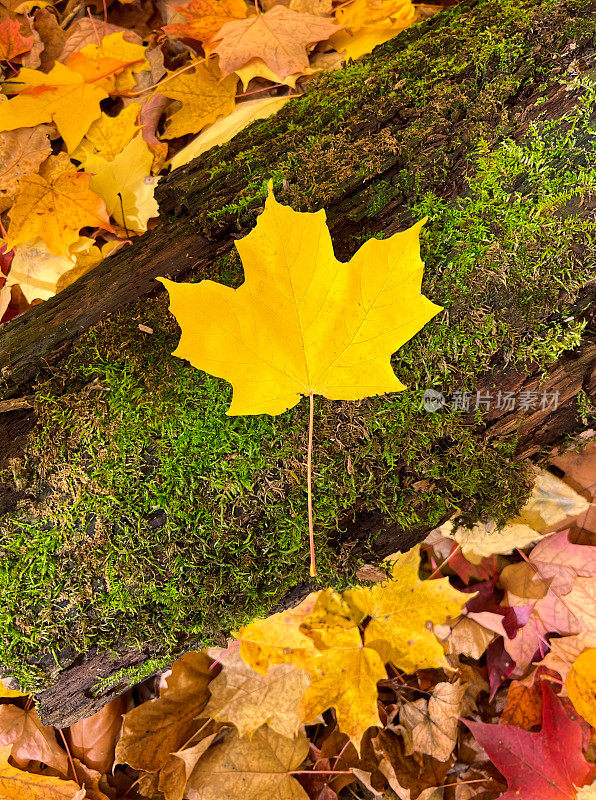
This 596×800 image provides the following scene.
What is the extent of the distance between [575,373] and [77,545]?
1.24 meters

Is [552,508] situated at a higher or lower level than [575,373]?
lower

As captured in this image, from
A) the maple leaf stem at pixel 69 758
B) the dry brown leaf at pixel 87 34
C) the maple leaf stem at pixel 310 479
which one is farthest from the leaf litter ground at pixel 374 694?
the dry brown leaf at pixel 87 34

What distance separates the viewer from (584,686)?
1.60 m

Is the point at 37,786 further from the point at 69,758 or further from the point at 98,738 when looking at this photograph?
the point at 98,738

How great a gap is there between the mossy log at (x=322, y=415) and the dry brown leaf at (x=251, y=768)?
69 centimetres

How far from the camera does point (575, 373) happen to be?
3.96ft

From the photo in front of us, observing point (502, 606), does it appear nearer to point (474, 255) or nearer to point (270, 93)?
point (474, 255)

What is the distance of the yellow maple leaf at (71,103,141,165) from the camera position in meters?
2.04

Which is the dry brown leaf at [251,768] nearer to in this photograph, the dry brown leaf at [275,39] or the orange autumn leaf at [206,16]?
the dry brown leaf at [275,39]

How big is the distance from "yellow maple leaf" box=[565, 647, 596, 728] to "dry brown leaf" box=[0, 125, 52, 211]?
2.68 m

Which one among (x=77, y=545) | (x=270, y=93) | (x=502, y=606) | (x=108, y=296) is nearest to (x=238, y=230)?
(x=108, y=296)

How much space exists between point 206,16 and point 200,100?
1.08ft

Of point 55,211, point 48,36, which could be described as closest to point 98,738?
point 55,211

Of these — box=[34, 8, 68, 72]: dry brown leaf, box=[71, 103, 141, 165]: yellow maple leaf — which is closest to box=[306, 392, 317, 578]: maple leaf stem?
box=[71, 103, 141, 165]: yellow maple leaf
